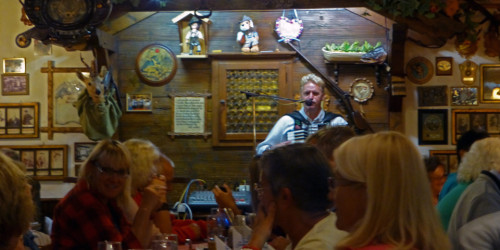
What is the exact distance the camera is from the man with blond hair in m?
6.74

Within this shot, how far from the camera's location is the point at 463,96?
281 inches

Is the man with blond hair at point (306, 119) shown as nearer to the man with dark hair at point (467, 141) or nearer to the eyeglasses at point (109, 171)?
the man with dark hair at point (467, 141)

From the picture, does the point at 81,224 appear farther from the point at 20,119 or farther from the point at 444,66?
the point at 444,66

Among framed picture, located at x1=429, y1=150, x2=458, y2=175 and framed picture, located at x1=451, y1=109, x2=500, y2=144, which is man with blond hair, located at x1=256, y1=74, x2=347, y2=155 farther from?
framed picture, located at x1=451, y1=109, x2=500, y2=144

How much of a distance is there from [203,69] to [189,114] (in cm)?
47

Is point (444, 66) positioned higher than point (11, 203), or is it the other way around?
point (444, 66)

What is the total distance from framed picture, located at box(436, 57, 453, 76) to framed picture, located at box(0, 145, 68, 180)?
12.2ft

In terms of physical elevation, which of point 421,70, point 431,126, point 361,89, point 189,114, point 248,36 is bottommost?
point 431,126

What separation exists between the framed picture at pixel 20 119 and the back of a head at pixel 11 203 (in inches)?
224

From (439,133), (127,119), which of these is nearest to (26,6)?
(127,119)

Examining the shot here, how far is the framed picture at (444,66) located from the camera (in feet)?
23.4

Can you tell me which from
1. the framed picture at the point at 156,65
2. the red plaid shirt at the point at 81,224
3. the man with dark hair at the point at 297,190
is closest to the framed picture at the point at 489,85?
the framed picture at the point at 156,65

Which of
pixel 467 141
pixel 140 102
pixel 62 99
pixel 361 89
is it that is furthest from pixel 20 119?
pixel 467 141

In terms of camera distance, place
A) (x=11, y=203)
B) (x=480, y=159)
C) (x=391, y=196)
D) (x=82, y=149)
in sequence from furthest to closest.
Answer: (x=82, y=149) → (x=480, y=159) → (x=391, y=196) → (x=11, y=203)
